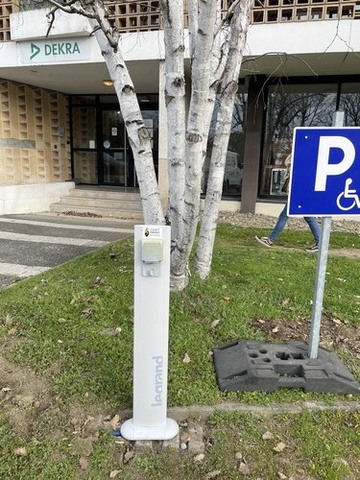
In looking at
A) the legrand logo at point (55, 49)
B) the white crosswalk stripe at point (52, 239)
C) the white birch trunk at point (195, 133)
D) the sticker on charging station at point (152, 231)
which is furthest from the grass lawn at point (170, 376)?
the legrand logo at point (55, 49)

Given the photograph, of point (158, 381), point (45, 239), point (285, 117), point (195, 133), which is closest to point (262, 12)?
point (285, 117)

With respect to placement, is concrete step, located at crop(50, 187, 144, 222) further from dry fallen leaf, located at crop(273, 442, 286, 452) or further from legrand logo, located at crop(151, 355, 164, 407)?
dry fallen leaf, located at crop(273, 442, 286, 452)

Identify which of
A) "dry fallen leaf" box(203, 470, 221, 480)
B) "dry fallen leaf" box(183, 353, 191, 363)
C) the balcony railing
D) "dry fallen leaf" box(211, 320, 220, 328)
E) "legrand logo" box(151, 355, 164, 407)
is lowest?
"dry fallen leaf" box(203, 470, 221, 480)

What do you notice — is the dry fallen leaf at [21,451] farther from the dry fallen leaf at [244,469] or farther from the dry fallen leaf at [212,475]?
the dry fallen leaf at [244,469]

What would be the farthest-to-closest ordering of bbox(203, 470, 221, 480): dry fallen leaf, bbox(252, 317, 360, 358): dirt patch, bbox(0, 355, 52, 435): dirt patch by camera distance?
bbox(252, 317, 360, 358): dirt patch < bbox(0, 355, 52, 435): dirt patch < bbox(203, 470, 221, 480): dry fallen leaf

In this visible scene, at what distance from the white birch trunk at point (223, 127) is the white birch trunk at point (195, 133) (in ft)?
1.27

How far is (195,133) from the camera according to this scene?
339cm

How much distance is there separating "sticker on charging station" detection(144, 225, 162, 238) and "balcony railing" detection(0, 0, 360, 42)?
594 centimetres

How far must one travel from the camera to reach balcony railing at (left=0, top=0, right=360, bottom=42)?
23.5 ft

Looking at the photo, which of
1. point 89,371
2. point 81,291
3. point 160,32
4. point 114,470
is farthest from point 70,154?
point 114,470

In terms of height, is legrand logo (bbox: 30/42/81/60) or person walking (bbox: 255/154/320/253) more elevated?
legrand logo (bbox: 30/42/81/60)

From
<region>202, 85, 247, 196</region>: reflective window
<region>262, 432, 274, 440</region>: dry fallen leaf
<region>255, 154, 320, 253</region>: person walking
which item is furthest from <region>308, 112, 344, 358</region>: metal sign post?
<region>202, 85, 247, 196</region>: reflective window

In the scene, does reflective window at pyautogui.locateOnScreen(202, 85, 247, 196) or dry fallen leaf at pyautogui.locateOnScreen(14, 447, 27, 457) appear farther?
reflective window at pyautogui.locateOnScreen(202, 85, 247, 196)

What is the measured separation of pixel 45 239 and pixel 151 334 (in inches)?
206
